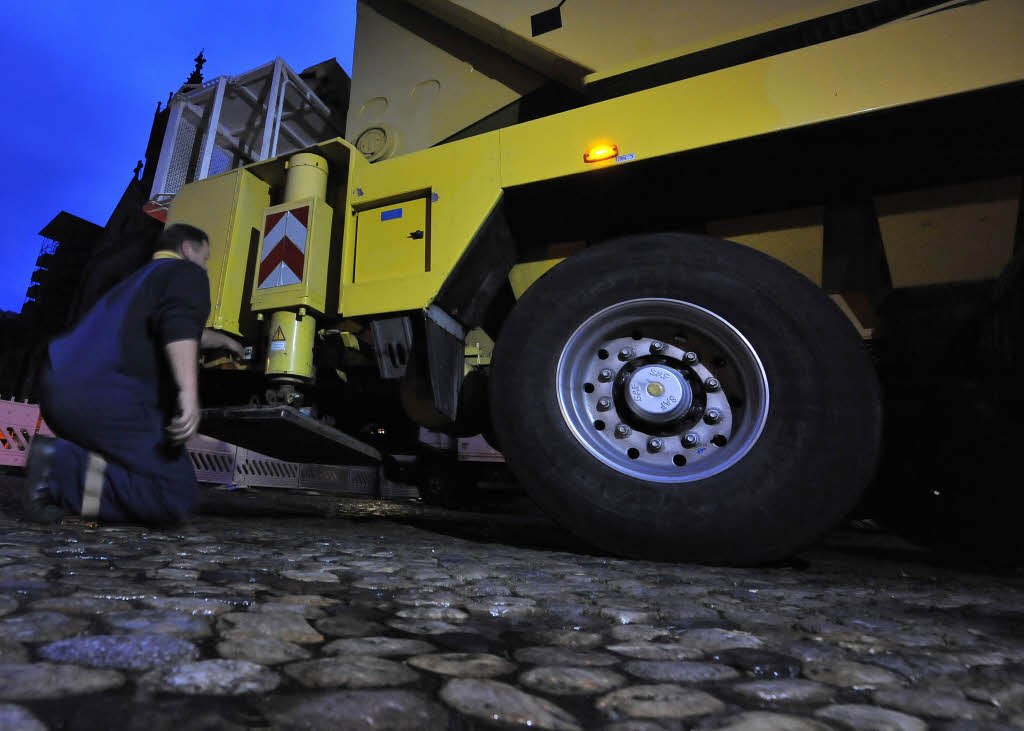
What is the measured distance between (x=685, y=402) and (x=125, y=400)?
211cm

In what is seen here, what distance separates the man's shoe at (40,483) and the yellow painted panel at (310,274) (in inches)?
39.3

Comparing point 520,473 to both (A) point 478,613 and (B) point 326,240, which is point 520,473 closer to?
(A) point 478,613

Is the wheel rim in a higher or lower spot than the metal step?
higher

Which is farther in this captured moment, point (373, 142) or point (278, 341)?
point (373, 142)

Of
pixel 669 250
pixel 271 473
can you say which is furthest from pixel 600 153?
pixel 271 473

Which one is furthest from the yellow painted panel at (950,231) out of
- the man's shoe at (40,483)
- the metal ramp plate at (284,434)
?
the man's shoe at (40,483)

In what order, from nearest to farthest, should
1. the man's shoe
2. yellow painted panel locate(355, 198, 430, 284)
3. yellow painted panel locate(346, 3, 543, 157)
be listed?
the man's shoe, yellow painted panel locate(355, 198, 430, 284), yellow painted panel locate(346, 3, 543, 157)

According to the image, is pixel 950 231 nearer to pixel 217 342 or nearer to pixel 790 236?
pixel 790 236

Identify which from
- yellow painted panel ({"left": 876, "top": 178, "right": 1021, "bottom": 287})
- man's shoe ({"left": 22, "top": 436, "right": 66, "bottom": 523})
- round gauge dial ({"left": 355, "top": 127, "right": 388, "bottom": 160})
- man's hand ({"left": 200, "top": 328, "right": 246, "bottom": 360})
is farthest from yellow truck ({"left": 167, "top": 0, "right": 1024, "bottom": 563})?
man's shoe ({"left": 22, "top": 436, "right": 66, "bottom": 523})

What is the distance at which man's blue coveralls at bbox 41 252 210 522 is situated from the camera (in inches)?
85.1

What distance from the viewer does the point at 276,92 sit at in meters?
4.40

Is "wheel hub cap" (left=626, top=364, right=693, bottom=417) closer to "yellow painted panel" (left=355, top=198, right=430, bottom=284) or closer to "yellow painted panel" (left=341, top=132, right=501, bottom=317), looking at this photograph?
"yellow painted panel" (left=341, top=132, right=501, bottom=317)

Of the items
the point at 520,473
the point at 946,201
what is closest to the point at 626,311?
the point at 520,473

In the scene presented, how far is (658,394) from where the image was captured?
2021mm
